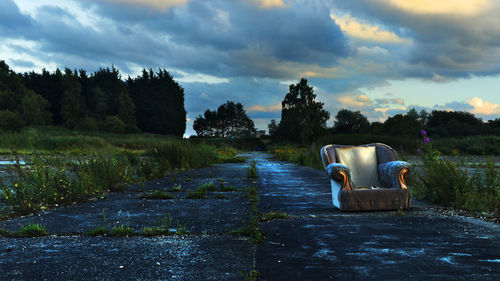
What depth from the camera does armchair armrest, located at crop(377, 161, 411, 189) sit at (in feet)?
17.5

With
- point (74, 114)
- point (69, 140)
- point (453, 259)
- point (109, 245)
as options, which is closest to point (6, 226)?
point (109, 245)

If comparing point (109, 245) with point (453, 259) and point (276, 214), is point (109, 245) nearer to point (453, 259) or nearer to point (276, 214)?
point (276, 214)

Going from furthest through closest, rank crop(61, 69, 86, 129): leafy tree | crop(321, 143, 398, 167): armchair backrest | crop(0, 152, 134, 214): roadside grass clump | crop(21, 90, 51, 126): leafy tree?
1. crop(61, 69, 86, 129): leafy tree
2. crop(21, 90, 51, 126): leafy tree
3. crop(321, 143, 398, 167): armchair backrest
4. crop(0, 152, 134, 214): roadside grass clump

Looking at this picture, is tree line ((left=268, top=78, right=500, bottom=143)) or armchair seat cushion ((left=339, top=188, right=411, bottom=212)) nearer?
armchair seat cushion ((left=339, top=188, right=411, bottom=212))

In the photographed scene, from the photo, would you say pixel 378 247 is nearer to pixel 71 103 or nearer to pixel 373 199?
pixel 373 199

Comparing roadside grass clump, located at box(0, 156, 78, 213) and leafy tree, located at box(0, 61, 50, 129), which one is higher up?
leafy tree, located at box(0, 61, 50, 129)

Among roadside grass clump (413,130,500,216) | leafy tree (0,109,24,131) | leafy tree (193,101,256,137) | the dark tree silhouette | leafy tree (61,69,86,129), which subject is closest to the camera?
roadside grass clump (413,130,500,216)

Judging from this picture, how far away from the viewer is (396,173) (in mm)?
5387

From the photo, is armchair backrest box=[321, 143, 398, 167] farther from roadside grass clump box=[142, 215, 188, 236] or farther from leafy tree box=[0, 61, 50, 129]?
leafy tree box=[0, 61, 50, 129]

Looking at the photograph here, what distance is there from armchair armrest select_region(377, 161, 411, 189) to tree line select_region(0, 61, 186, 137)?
40.8 m

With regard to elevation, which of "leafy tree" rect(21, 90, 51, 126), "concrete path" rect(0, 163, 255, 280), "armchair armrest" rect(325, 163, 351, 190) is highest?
"leafy tree" rect(21, 90, 51, 126)

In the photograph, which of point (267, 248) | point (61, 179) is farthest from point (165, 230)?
point (61, 179)

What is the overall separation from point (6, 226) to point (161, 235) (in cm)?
215

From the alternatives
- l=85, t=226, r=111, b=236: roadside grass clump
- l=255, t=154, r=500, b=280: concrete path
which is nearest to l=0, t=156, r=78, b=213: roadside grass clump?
l=85, t=226, r=111, b=236: roadside grass clump
